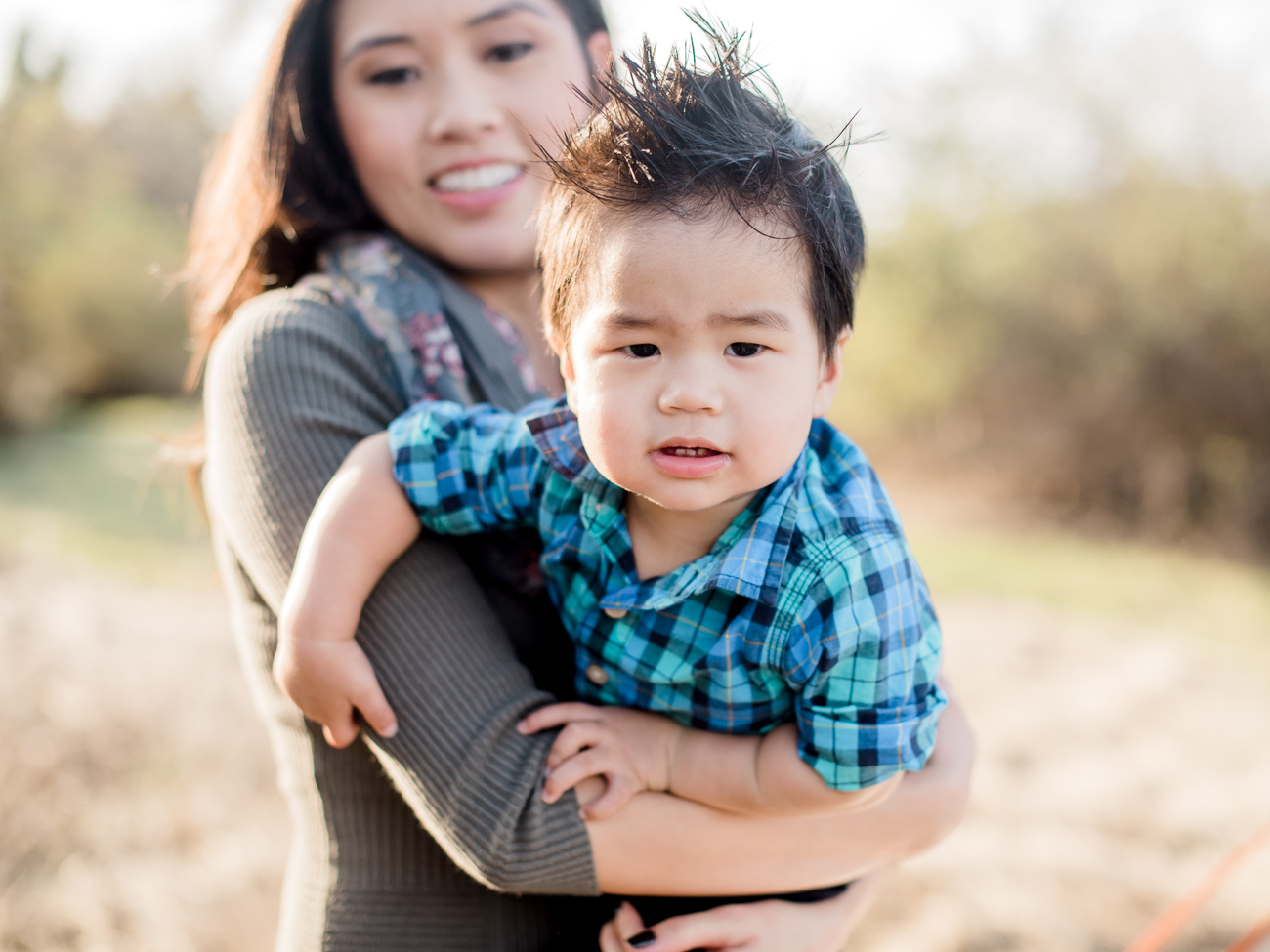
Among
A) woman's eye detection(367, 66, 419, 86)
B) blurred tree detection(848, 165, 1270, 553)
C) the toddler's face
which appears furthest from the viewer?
blurred tree detection(848, 165, 1270, 553)

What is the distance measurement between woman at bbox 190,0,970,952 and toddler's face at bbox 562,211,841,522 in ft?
0.74

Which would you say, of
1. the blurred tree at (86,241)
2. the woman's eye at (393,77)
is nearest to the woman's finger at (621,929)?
the woman's eye at (393,77)

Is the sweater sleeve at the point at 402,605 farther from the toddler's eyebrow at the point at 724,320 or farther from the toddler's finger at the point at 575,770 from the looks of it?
the toddler's eyebrow at the point at 724,320

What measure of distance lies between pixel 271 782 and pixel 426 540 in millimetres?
2569

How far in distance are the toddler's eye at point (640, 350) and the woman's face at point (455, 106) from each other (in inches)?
17.7

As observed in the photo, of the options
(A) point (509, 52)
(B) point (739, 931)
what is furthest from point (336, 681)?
(A) point (509, 52)

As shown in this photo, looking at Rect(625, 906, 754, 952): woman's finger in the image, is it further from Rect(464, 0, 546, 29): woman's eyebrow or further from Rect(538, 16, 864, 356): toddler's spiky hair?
Rect(464, 0, 546, 29): woman's eyebrow

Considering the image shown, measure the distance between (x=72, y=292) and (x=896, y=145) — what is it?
316 inches

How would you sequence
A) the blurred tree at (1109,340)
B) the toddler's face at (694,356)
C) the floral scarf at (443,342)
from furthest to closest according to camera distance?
1. the blurred tree at (1109,340)
2. the floral scarf at (443,342)
3. the toddler's face at (694,356)

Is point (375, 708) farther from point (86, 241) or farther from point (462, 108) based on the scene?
point (86, 241)

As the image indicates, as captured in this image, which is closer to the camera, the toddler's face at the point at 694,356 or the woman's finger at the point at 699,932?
the toddler's face at the point at 694,356

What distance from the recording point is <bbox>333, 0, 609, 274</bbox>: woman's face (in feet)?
4.45

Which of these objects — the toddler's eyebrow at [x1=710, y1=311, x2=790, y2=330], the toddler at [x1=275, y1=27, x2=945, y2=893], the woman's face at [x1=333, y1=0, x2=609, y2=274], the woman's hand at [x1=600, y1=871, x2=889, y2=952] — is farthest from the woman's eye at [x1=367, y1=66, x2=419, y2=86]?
the woman's hand at [x1=600, y1=871, x2=889, y2=952]

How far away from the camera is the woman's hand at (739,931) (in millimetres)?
1128
